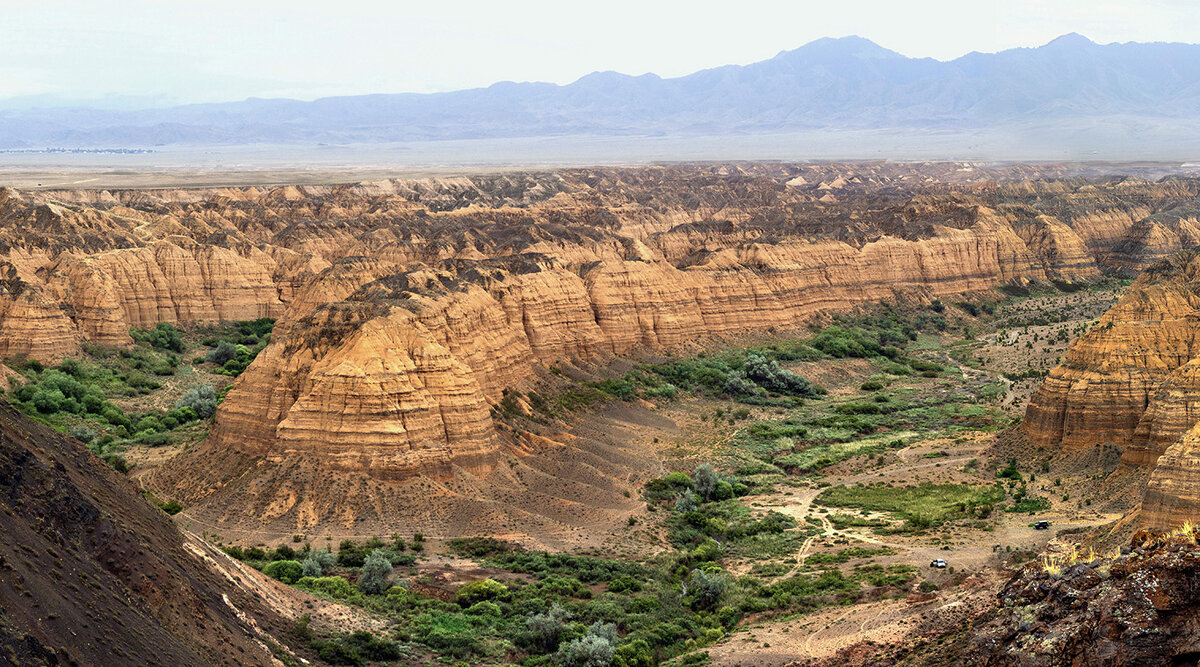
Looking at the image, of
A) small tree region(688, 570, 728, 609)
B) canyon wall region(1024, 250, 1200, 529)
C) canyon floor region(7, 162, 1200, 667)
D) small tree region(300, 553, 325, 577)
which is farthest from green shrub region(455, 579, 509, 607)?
canyon wall region(1024, 250, 1200, 529)

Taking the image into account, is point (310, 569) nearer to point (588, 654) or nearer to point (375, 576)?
point (375, 576)

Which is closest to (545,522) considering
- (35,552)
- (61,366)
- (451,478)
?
(451,478)

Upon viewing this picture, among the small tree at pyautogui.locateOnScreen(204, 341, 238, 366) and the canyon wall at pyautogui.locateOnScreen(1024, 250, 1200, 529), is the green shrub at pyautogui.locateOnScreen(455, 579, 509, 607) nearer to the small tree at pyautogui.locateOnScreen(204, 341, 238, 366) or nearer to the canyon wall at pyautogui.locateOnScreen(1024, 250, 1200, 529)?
the canyon wall at pyautogui.locateOnScreen(1024, 250, 1200, 529)

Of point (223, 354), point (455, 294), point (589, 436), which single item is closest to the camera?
point (589, 436)

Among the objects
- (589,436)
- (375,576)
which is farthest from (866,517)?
(375,576)

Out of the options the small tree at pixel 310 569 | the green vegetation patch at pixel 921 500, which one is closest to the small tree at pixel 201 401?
the small tree at pixel 310 569

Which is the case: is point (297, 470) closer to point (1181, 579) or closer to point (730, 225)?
point (1181, 579)

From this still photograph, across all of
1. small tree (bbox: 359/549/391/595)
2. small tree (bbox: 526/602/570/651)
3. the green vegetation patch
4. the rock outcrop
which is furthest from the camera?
the green vegetation patch

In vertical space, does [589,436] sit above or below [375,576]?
below
